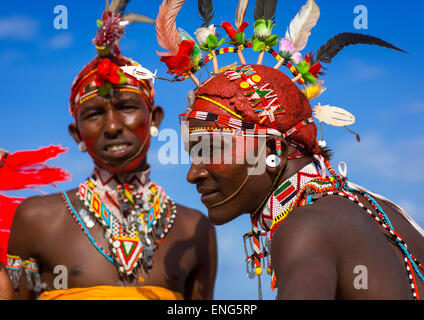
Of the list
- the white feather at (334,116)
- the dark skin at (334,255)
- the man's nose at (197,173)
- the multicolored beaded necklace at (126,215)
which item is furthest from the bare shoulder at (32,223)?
the dark skin at (334,255)

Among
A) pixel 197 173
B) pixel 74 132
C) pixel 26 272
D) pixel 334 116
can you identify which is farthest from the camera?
pixel 74 132

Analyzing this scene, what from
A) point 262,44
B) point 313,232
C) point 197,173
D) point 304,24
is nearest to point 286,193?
point 197,173

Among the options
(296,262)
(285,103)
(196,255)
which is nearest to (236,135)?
(285,103)

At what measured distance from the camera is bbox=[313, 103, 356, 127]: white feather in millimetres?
3670

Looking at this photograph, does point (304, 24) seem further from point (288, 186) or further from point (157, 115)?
point (157, 115)

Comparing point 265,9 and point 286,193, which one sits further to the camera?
point 265,9

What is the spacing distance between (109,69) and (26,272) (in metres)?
1.91

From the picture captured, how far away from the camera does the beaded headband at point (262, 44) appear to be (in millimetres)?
3770

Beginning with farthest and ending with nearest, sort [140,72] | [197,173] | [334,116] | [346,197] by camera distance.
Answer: [140,72] < [334,116] < [197,173] < [346,197]

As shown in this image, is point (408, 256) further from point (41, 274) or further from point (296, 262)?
point (41, 274)

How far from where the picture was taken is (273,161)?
3252 millimetres

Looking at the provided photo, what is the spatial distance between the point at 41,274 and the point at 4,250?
58cm

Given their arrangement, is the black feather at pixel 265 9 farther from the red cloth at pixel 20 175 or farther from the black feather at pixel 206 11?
the red cloth at pixel 20 175

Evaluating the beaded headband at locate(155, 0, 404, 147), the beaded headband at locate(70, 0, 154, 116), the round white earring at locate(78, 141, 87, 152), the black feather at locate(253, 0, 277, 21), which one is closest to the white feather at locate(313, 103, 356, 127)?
the beaded headband at locate(155, 0, 404, 147)
